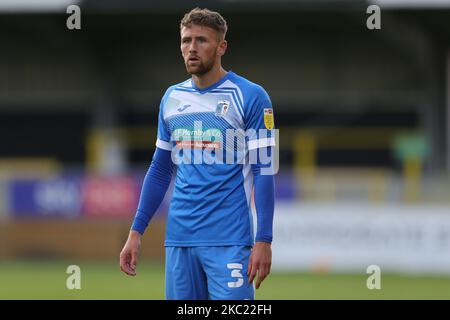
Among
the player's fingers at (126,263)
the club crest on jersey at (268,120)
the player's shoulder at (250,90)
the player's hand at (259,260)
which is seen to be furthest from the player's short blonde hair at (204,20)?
the player's fingers at (126,263)

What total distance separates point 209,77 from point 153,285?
349 inches

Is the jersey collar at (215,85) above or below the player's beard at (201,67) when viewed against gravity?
below

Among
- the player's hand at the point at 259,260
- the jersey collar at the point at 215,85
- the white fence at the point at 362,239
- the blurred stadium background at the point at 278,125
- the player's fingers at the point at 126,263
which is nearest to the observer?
the player's hand at the point at 259,260

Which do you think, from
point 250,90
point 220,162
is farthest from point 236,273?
point 250,90

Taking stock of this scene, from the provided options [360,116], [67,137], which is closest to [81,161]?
[67,137]

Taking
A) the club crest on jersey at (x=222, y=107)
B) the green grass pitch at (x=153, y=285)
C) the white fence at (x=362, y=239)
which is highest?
the club crest on jersey at (x=222, y=107)

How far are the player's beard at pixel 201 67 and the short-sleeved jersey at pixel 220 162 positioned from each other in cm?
11

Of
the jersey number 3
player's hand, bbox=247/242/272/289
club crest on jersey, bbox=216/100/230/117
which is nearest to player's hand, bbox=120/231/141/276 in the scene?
the jersey number 3

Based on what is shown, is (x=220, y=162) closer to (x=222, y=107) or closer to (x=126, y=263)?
(x=222, y=107)

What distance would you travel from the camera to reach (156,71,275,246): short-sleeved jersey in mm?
5891

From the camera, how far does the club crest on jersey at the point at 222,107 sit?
5.91 m

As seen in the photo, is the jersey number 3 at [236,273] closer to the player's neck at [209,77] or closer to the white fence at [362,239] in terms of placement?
the player's neck at [209,77]

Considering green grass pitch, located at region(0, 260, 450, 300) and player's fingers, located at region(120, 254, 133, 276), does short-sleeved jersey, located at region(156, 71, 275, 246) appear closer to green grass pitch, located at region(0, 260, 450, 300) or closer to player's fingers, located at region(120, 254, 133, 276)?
player's fingers, located at region(120, 254, 133, 276)
